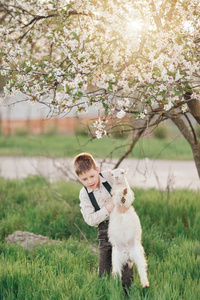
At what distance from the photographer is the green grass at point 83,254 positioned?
3.55 metres

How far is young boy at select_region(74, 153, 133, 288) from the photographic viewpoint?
346 centimetres

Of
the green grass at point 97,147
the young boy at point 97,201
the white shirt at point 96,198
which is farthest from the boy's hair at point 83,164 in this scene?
the green grass at point 97,147

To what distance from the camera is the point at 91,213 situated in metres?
3.55

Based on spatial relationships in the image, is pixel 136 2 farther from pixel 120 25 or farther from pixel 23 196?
pixel 23 196

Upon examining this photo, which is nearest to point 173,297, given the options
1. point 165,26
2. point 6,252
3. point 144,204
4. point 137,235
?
point 137,235

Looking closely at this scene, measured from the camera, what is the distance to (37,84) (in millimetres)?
4031

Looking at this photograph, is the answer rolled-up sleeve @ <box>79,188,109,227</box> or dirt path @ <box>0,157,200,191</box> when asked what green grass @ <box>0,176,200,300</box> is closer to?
rolled-up sleeve @ <box>79,188,109,227</box>

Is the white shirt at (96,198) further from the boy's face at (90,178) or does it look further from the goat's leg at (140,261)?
the goat's leg at (140,261)

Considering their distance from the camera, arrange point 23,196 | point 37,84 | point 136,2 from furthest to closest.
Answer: point 23,196 < point 136,2 < point 37,84

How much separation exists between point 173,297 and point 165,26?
9.59 ft

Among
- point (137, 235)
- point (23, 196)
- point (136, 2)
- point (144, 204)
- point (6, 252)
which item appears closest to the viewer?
point (137, 235)

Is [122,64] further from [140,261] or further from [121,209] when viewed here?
[140,261]

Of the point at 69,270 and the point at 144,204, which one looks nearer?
the point at 69,270

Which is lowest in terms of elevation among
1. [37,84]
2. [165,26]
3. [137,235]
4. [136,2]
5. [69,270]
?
[69,270]
